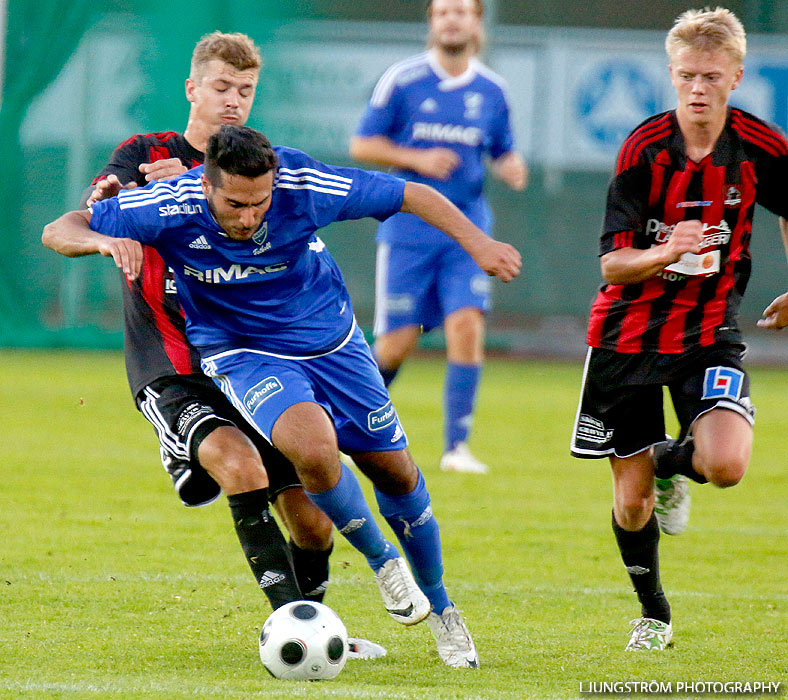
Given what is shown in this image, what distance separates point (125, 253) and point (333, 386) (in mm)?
806

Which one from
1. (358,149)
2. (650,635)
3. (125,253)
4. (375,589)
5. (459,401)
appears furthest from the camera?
(358,149)

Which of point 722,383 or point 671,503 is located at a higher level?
point 722,383

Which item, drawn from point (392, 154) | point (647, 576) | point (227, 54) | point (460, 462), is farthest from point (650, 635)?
point (392, 154)

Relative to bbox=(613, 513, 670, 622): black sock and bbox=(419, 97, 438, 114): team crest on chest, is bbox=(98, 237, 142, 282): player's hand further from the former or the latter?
bbox=(419, 97, 438, 114): team crest on chest

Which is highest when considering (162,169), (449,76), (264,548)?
(162,169)

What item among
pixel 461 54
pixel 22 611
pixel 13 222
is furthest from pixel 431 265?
pixel 13 222

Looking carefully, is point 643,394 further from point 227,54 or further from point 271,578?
point 227,54

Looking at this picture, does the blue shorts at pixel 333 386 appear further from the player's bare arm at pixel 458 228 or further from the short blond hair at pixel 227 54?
the short blond hair at pixel 227 54

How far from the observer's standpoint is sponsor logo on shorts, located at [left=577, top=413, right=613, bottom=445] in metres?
4.59

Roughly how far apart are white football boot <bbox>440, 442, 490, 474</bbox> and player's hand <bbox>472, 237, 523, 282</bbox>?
3869mm

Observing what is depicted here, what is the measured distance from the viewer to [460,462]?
8.05 meters

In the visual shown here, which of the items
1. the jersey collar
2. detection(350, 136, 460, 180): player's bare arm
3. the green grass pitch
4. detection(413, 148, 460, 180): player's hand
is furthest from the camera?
the jersey collar

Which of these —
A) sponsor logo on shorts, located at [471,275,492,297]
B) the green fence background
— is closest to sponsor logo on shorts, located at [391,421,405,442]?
sponsor logo on shorts, located at [471,275,492,297]

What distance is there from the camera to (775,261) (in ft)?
49.0
